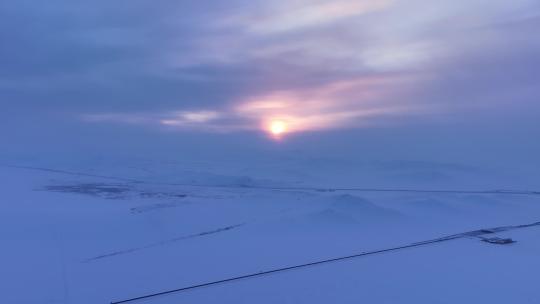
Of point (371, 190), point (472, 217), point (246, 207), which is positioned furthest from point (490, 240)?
point (371, 190)

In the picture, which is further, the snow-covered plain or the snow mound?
the snow mound

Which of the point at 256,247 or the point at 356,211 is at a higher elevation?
the point at 356,211

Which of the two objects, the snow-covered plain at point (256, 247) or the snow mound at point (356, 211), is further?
the snow mound at point (356, 211)

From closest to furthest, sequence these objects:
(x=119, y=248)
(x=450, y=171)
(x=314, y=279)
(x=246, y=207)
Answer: (x=314, y=279) → (x=119, y=248) → (x=246, y=207) → (x=450, y=171)

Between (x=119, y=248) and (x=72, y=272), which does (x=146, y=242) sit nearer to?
(x=119, y=248)

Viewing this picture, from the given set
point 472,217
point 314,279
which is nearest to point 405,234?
point 472,217

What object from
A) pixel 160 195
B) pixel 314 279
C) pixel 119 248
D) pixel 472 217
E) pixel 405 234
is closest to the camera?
pixel 314 279

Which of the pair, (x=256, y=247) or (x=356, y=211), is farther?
(x=356, y=211)

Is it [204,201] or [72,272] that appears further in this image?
[204,201]
